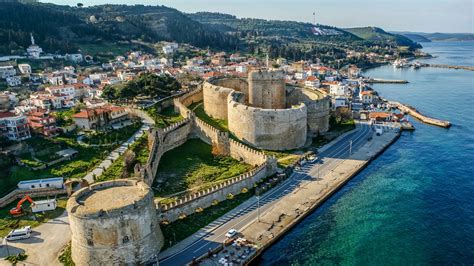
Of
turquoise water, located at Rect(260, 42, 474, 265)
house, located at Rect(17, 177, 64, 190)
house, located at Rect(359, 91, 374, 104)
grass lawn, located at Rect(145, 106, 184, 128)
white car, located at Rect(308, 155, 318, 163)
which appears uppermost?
grass lawn, located at Rect(145, 106, 184, 128)

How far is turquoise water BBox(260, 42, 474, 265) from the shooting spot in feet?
93.2

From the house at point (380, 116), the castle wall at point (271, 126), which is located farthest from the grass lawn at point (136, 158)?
the house at point (380, 116)

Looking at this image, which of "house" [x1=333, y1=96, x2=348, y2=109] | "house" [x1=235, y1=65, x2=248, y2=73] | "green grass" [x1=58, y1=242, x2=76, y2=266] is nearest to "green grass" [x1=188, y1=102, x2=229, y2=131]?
"house" [x1=333, y1=96, x2=348, y2=109]

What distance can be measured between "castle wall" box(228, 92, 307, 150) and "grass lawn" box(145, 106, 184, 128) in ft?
31.1

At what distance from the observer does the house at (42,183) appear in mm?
36094

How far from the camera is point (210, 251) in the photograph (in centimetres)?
2675

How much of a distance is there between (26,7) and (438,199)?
140 meters

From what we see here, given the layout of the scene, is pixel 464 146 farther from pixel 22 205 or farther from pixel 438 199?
pixel 22 205

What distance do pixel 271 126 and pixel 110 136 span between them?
740 inches

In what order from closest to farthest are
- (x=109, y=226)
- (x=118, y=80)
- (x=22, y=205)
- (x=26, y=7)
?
(x=109, y=226) → (x=22, y=205) → (x=118, y=80) → (x=26, y=7)

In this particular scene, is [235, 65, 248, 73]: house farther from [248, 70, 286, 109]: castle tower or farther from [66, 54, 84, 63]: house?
[248, 70, 286, 109]: castle tower

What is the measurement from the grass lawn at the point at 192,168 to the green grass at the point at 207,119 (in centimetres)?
565

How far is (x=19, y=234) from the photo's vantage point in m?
29.0

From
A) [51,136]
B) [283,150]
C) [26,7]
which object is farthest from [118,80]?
[26,7]
